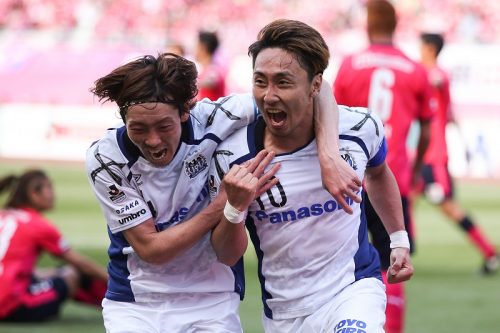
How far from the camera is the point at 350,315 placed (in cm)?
422

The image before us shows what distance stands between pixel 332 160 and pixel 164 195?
0.70 metres

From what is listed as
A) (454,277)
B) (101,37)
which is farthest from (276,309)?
(101,37)

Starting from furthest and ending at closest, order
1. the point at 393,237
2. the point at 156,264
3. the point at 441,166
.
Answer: the point at 441,166
the point at 393,237
the point at 156,264

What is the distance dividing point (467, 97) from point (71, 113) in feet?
26.7

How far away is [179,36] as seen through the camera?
85.6ft

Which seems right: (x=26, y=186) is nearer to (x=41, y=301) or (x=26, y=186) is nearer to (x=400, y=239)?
(x=41, y=301)

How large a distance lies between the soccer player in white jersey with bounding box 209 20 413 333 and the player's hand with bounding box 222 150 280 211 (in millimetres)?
21

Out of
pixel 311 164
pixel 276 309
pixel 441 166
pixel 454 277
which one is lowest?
pixel 454 277

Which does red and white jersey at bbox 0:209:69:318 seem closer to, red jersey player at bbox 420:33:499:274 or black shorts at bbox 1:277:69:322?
black shorts at bbox 1:277:69:322

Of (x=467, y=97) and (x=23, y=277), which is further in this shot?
(x=467, y=97)

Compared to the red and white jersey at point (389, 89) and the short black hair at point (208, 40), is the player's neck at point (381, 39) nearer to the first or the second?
the red and white jersey at point (389, 89)

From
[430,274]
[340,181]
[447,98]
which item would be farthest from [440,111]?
[340,181]

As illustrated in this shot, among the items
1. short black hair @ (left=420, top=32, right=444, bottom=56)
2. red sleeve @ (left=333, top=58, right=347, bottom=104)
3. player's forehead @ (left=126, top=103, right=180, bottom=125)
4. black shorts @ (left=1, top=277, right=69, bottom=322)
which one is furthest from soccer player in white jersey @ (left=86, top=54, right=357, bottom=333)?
short black hair @ (left=420, top=32, right=444, bottom=56)

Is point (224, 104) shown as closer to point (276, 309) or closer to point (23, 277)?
point (276, 309)
